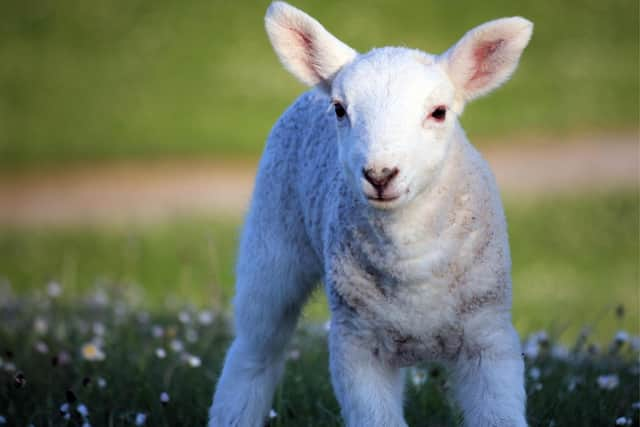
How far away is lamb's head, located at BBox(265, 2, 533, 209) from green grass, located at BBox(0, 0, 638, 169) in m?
10.6

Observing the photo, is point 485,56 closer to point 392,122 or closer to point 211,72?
point 392,122

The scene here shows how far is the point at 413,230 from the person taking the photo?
11.7ft

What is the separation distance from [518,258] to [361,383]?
6373mm

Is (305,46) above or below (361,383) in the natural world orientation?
above

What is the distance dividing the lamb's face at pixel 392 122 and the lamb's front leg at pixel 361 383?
2.04 feet

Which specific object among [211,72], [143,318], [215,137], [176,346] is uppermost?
[176,346]

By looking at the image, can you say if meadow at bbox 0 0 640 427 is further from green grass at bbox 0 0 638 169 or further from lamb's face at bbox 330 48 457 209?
lamb's face at bbox 330 48 457 209

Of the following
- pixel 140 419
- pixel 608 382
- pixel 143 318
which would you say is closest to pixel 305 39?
pixel 140 419

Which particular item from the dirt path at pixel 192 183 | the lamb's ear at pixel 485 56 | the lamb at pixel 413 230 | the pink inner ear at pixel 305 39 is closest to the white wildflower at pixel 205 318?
the lamb at pixel 413 230

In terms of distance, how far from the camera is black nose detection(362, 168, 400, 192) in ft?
10.6

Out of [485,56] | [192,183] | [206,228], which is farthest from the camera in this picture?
[192,183]

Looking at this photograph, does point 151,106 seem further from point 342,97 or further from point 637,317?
point 342,97

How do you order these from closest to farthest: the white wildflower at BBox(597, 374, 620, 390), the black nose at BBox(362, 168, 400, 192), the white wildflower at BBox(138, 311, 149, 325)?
the black nose at BBox(362, 168, 400, 192), the white wildflower at BBox(597, 374, 620, 390), the white wildflower at BBox(138, 311, 149, 325)

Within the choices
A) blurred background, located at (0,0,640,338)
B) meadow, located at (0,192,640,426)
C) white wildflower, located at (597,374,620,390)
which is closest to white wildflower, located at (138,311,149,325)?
meadow, located at (0,192,640,426)
